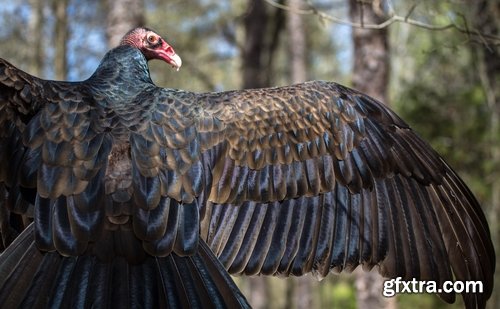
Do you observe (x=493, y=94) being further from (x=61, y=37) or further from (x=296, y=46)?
(x=61, y=37)

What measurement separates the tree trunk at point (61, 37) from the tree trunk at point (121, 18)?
17.8ft

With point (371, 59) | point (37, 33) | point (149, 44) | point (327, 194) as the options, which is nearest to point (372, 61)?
point (371, 59)

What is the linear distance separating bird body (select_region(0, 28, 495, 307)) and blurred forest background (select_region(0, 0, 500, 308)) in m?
0.80

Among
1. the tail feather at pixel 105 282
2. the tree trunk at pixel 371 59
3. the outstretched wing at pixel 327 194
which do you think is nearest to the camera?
the tail feather at pixel 105 282

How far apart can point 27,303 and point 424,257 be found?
7.03 ft

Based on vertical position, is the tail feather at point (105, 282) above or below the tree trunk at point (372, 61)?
below

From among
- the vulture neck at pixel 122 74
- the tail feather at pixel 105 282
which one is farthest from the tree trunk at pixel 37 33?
the tail feather at pixel 105 282

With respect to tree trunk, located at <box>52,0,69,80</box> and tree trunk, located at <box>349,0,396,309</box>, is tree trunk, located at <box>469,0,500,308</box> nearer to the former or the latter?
tree trunk, located at <box>349,0,396,309</box>

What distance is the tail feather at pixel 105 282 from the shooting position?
3.26 meters

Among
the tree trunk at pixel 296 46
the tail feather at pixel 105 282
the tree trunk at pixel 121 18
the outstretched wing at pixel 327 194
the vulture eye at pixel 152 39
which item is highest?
the tree trunk at pixel 296 46

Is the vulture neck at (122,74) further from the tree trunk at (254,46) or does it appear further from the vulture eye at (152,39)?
the tree trunk at (254,46)

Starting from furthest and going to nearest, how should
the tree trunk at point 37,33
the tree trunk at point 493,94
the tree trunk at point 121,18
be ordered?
the tree trunk at point 37,33
the tree trunk at point 493,94
the tree trunk at point 121,18

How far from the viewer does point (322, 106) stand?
14.2 feet

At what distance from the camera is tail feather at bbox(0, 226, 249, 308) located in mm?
3262
